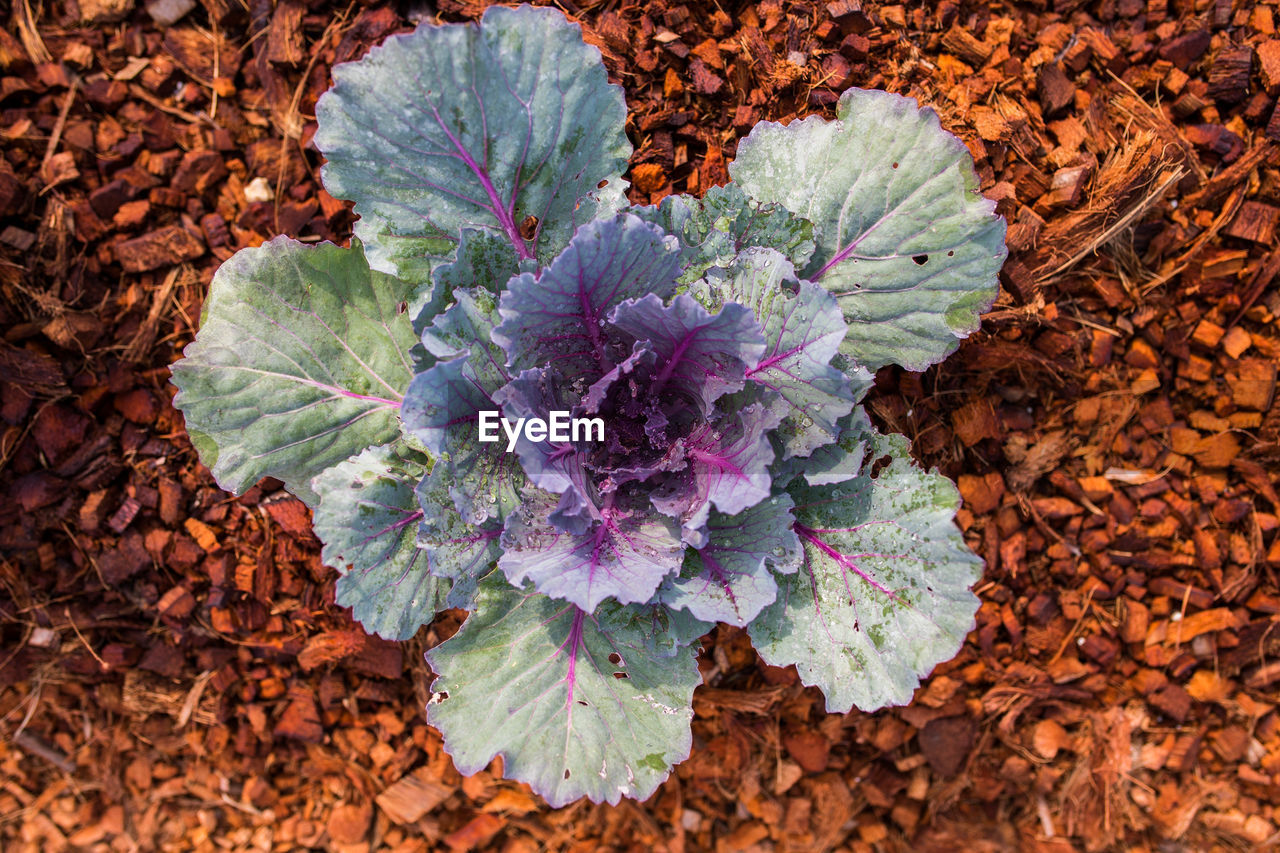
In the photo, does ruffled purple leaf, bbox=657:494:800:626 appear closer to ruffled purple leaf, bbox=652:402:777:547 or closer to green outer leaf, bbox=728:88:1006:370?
ruffled purple leaf, bbox=652:402:777:547

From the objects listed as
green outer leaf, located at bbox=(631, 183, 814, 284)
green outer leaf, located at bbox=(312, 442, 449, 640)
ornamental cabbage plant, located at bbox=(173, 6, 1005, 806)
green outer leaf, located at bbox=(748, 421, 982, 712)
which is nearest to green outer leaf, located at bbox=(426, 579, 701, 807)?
ornamental cabbage plant, located at bbox=(173, 6, 1005, 806)

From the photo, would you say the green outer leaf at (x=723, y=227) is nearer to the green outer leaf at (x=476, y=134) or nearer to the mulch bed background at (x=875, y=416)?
the green outer leaf at (x=476, y=134)

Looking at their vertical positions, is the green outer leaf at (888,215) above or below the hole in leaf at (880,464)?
above

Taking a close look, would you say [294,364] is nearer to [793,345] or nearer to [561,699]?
[561,699]

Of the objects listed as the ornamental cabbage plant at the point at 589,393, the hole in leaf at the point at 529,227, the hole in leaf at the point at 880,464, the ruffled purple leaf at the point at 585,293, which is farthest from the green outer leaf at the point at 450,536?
the hole in leaf at the point at 880,464

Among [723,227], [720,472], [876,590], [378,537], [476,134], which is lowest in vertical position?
[876,590]

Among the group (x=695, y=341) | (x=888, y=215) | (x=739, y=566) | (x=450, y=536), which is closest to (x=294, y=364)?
(x=450, y=536)
